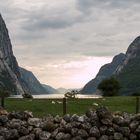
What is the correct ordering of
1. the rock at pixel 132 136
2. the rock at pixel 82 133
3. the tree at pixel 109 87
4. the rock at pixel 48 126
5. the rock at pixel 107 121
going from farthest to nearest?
the tree at pixel 109 87
the rock at pixel 48 126
the rock at pixel 132 136
the rock at pixel 107 121
the rock at pixel 82 133

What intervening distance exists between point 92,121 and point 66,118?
155 cm

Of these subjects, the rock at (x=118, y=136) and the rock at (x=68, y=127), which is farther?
the rock at (x=118, y=136)

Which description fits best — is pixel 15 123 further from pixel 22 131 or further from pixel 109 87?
pixel 109 87

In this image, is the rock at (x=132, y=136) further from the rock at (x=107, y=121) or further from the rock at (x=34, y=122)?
the rock at (x=34, y=122)

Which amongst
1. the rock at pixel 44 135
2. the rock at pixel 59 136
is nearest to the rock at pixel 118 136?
the rock at pixel 59 136

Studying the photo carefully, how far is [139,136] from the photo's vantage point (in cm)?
2848

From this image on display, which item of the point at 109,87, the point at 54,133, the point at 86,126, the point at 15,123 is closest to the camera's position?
the point at 86,126

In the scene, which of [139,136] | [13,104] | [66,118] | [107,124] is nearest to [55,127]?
[66,118]

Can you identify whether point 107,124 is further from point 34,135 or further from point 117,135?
point 34,135

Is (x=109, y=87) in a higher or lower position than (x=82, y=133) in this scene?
higher

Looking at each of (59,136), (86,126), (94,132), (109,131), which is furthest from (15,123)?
(109,131)

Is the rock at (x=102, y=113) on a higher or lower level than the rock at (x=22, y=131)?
higher

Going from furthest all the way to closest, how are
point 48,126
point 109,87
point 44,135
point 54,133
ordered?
point 109,87, point 48,126, point 54,133, point 44,135

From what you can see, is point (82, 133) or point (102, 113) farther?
point (102, 113)
